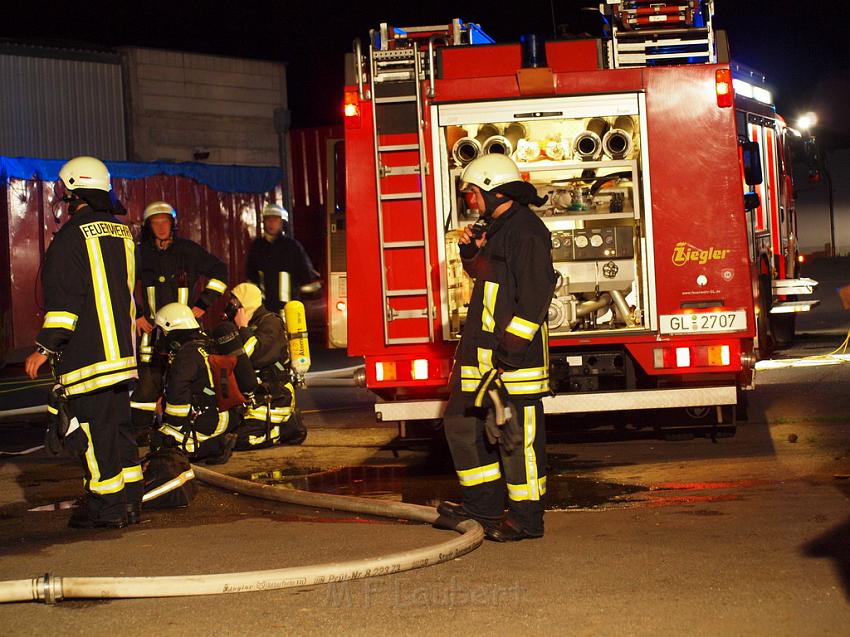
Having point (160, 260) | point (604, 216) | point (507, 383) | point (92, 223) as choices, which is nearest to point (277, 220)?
point (160, 260)

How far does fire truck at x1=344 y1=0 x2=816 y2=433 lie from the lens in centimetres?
828

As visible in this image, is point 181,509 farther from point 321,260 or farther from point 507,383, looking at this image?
point 321,260

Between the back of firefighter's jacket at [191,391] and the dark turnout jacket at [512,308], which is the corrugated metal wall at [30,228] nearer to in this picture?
the back of firefighter's jacket at [191,391]

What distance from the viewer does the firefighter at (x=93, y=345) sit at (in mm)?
6668

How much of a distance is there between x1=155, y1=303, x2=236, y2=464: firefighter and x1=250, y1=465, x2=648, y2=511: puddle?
0.53m

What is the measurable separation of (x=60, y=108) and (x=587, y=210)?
1681 centimetres

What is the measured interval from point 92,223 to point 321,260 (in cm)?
1591

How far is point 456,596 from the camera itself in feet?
16.6

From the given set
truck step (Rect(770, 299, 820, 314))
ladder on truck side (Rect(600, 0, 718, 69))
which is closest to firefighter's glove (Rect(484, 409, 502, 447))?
ladder on truck side (Rect(600, 0, 718, 69))

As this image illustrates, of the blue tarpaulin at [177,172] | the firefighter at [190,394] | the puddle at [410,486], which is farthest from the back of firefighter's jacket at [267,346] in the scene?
the blue tarpaulin at [177,172]

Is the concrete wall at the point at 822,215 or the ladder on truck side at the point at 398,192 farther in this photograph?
the concrete wall at the point at 822,215

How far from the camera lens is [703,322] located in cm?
833

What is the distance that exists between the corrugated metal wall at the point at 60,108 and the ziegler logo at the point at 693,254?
16.9 m

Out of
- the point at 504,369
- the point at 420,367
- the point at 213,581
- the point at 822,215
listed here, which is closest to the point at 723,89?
the point at 420,367
